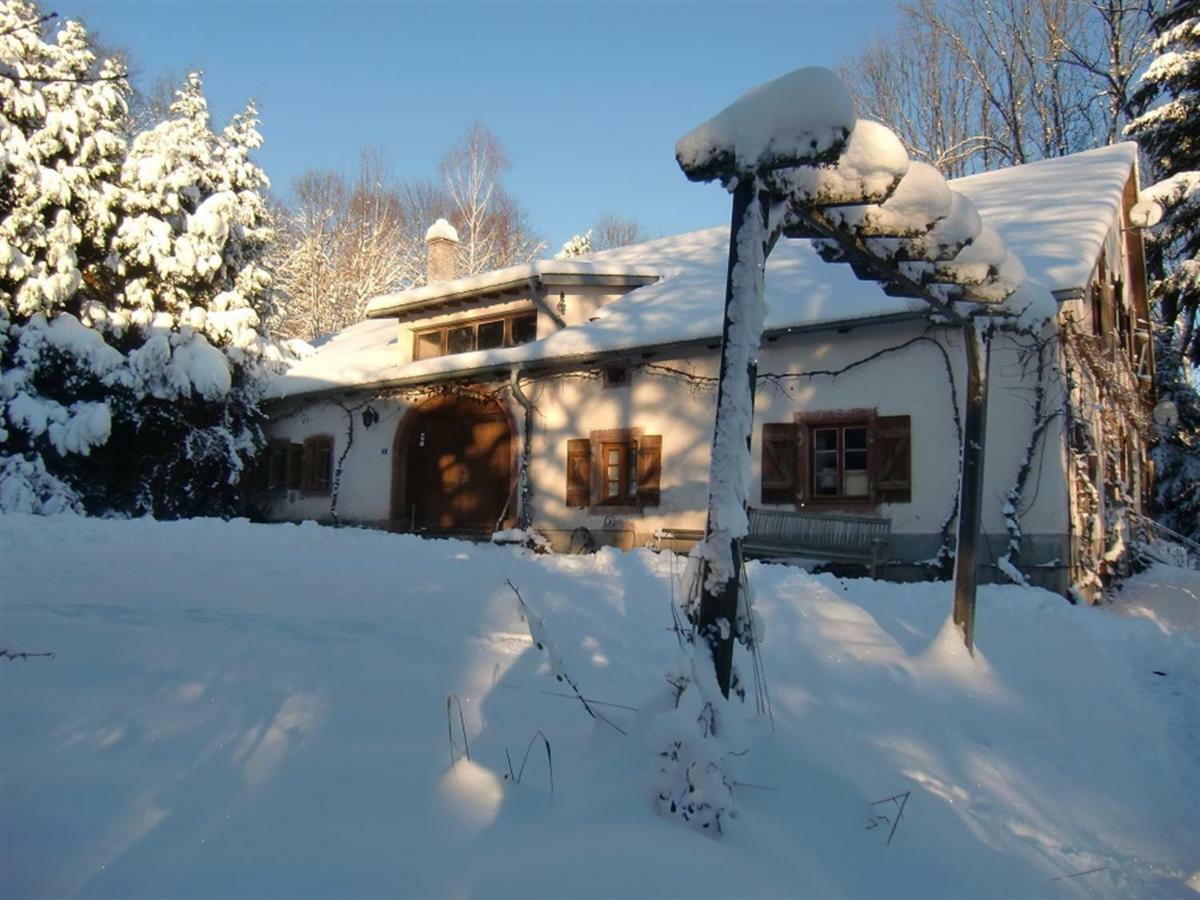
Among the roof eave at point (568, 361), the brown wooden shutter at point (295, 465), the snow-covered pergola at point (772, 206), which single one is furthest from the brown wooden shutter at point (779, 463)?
the brown wooden shutter at point (295, 465)

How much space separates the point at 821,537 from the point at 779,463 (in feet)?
3.68

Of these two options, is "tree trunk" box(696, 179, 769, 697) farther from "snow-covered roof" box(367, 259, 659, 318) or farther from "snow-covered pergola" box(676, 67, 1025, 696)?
"snow-covered roof" box(367, 259, 659, 318)

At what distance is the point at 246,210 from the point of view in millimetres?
15578

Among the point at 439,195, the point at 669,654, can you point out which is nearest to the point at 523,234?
the point at 439,195

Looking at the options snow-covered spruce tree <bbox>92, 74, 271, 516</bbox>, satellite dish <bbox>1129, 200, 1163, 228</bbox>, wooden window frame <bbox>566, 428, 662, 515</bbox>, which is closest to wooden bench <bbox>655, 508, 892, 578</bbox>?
→ wooden window frame <bbox>566, 428, 662, 515</bbox>

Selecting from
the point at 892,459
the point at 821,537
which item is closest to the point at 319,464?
the point at 821,537

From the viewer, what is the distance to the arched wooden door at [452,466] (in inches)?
573

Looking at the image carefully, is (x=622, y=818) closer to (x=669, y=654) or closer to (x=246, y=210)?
(x=669, y=654)

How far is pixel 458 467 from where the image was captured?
15.0 metres

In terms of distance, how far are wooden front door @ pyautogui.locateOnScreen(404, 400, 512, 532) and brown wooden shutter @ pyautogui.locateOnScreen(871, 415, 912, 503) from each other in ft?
20.6

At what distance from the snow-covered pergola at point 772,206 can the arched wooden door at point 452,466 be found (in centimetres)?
1043

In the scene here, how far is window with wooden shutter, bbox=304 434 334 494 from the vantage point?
52.1 feet

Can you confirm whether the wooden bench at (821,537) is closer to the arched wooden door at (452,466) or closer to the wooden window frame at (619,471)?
the wooden window frame at (619,471)

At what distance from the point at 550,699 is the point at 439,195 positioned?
29927mm
